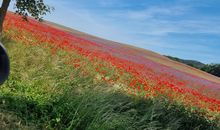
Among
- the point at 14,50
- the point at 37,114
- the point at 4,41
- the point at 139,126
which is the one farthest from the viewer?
the point at 4,41

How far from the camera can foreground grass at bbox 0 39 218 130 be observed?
7.69m

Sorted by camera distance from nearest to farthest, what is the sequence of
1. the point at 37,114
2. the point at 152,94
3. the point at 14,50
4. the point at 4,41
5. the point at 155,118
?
the point at 37,114 < the point at 155,118 < the point at 14,50 < the point at 4,41 < the point at 152,94

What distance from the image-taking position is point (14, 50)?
10.9 m

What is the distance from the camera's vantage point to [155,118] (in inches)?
380

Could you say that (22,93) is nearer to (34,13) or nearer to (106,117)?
(106,117)

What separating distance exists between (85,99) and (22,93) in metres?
1.28

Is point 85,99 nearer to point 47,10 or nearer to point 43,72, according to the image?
point 43,72

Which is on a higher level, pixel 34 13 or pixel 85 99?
pixel 34 13

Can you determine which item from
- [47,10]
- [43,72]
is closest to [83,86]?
[43,72]

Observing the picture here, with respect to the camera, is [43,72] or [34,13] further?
[34,13]

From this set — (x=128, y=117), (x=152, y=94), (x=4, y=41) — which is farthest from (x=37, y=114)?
(x=152, y=94)

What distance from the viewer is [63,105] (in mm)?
8211

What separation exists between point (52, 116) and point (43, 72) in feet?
6.83

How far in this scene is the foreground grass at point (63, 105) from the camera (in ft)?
25.2
